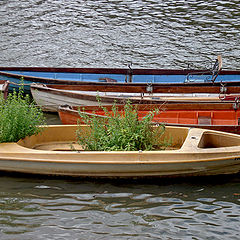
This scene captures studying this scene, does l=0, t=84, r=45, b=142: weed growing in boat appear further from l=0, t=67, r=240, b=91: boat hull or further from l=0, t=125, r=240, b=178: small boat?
l=0, t=67, r=240, b=91: boat hull

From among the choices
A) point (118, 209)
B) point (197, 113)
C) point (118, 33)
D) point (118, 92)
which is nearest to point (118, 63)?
point (118, 33)

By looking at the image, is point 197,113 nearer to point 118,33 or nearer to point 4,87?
point 4,87

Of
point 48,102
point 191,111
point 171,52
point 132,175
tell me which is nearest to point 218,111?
point 191,111

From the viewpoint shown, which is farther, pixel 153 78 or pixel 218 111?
pixel 153 78

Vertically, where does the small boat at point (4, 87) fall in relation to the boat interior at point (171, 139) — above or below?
above

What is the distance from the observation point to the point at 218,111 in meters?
9.74

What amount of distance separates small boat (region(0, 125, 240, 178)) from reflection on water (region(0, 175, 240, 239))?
21 cm

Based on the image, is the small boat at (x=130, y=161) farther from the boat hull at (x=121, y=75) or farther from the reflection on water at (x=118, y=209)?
the boat hull at (x=121, y=75)

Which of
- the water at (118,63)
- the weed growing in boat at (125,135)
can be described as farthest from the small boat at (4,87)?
the weed growing in boat at (125,135)

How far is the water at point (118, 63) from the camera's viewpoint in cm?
647

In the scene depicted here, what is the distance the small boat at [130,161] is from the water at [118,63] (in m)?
0.21

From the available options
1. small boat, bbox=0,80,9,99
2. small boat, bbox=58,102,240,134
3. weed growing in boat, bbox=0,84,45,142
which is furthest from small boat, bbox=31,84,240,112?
weed growing in boat, bbox=0,84,45,142

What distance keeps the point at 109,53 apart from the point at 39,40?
11.7 feet

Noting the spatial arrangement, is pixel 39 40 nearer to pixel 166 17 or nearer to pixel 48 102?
pixel 166 17
